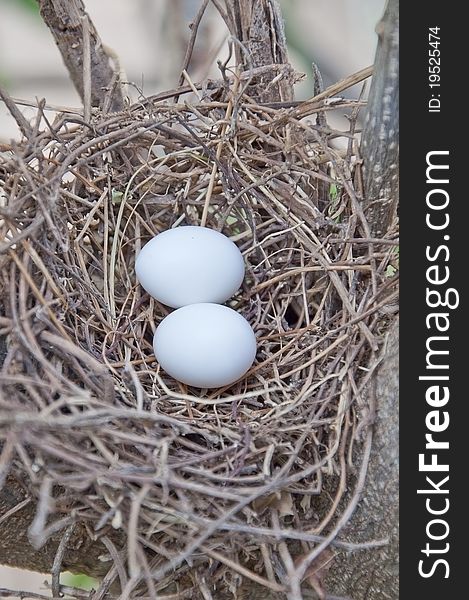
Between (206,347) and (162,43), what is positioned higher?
(162,43)

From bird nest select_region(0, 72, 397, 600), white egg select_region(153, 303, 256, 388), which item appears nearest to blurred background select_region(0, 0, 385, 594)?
bird nest select_region(0, 72, 397, 600)

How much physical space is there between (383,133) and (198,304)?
0.96 ft

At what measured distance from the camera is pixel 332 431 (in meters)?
0.71

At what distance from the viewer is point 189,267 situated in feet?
2.85

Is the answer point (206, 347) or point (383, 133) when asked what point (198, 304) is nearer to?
point (206, 347)

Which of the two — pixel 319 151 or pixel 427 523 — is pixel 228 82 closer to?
pixel 319 151

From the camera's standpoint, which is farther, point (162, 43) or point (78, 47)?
point (162, 43)

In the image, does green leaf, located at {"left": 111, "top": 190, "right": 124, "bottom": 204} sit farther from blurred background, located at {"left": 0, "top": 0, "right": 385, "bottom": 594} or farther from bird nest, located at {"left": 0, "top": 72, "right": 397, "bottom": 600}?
blurred background, located at {"left": 0, "top": 0, "right": 385, "bottom": 594}

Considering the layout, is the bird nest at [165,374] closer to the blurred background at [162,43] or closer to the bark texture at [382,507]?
the bark texture at [382,507]

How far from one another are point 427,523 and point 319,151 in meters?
0.48

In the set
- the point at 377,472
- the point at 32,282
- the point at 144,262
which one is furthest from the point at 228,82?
the point at 377,472

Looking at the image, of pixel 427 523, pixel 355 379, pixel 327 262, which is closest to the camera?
pixel 427 523

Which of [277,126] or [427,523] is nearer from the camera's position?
[427,523]

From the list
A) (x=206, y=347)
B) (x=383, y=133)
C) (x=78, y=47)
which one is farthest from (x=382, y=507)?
(x=78, y=47)
